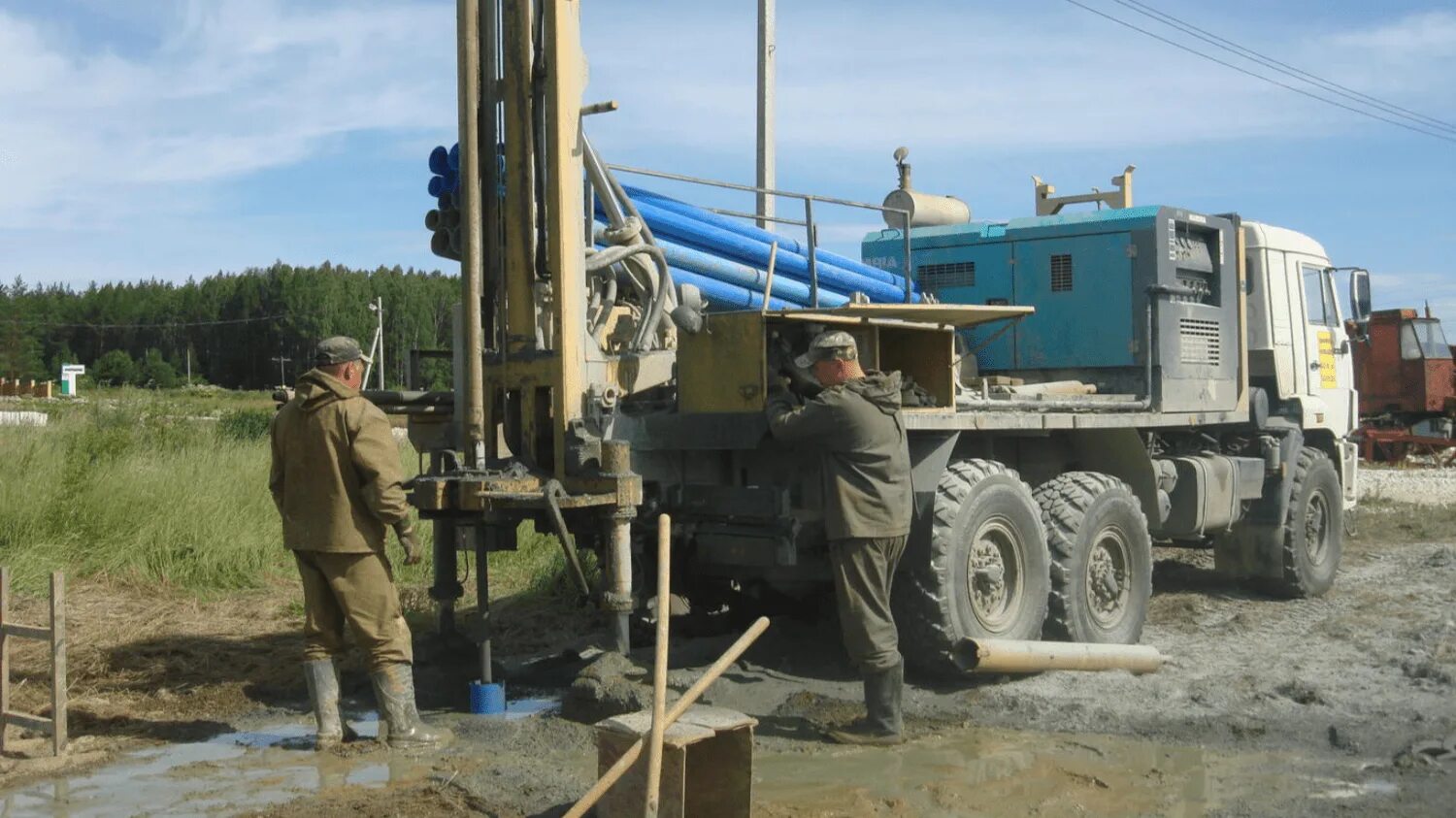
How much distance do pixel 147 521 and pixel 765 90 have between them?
6.68 m

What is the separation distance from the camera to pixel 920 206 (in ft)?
36.6

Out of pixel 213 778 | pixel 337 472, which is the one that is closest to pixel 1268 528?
pixel 337 472

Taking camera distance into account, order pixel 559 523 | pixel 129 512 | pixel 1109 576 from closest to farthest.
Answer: pixel 559 523 → pixel 1109 576 → pixel 129 512

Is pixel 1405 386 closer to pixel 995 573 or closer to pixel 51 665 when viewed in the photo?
pixel 995 573

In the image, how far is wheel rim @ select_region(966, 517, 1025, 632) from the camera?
7.94m

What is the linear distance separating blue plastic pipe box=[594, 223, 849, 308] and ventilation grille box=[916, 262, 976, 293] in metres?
2.07

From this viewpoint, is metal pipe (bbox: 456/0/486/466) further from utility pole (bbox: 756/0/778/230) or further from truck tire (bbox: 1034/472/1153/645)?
utility pole (bbox: 756/0/778/230)

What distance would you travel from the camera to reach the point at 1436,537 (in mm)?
15328

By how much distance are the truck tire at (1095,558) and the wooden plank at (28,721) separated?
536 centimetres

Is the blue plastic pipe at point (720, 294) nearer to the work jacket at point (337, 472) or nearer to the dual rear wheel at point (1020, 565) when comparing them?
the dual rear wheel at point (1020, 565)

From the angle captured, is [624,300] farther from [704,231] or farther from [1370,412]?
[1370,412]

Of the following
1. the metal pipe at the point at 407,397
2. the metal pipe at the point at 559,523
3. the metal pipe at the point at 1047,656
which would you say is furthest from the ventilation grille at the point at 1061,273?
Result: the metal pipe at the point at 559,523

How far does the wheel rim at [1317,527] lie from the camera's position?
38.9 feet

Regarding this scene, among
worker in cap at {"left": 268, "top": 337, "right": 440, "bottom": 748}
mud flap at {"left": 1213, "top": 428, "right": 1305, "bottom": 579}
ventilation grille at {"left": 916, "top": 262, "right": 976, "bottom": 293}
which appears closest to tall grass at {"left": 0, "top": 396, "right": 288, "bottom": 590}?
worker in cap at {"left": 268, "top": 337, "right": 440, "bottom": 748}
